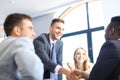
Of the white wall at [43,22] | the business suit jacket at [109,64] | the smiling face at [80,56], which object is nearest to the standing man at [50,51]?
the business suit jacket at [109,64]

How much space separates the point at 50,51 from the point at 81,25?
13.5ft

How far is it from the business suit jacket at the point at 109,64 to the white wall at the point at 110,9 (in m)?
3.23

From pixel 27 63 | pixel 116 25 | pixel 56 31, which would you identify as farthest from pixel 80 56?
pixel 27 63

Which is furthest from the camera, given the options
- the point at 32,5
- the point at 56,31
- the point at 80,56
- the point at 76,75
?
the point at 32,5

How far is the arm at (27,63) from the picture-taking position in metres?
1.38

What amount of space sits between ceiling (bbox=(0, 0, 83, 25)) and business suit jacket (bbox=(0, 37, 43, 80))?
174 inches

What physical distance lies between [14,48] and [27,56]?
4.3 inches

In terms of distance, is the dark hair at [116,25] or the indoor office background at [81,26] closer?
the dark hair at [116,25]

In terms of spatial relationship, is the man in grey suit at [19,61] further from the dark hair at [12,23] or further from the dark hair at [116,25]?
the dark hair at [116,25]

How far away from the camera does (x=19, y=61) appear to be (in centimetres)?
138

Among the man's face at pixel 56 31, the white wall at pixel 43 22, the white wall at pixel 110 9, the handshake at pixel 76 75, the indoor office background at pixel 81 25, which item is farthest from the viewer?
the white wall at pixel 43 22

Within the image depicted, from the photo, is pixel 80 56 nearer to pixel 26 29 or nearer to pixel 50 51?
pixel 50 51

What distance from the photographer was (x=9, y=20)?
1705 millimetres

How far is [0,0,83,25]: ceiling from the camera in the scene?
19.4 ft
